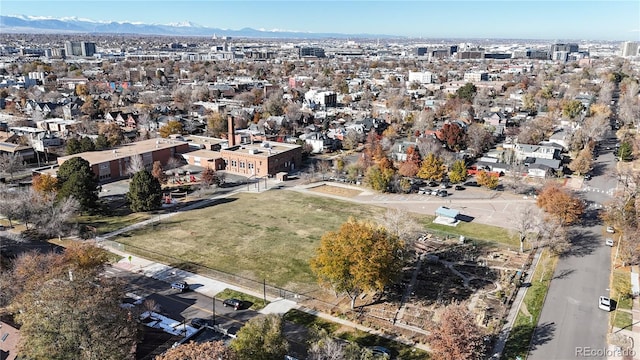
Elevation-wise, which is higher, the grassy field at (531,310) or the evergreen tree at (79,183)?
the evergreen tree at (79,183)

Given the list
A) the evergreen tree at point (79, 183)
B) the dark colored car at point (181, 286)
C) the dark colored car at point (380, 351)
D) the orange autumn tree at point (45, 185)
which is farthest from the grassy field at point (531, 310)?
the orange autumn tree at point (45, 185)

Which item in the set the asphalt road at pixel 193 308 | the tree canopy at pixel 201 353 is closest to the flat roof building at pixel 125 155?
the asphalt road at pixel 193 308

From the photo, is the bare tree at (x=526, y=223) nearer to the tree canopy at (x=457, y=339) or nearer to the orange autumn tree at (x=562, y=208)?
the orange autumn tree at (x=562, y=208)

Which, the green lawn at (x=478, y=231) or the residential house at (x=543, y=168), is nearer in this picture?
the green lawn at (x=478, y=231)

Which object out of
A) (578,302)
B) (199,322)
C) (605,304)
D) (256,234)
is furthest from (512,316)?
(256,234)

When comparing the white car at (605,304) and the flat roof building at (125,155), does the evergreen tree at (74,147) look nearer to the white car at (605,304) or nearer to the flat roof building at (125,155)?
the flat roof building at (125,155)

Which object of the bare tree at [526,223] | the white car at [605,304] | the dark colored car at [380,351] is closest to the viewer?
the dark colored car at [380,351]

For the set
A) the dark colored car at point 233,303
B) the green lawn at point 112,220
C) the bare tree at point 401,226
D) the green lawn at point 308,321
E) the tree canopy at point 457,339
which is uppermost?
the bare tree at point 401,226

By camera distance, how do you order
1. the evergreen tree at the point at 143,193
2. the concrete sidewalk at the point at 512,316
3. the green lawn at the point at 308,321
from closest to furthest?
the concrete sidewalk at the point at 512,316 → the green lawn at the point at 308,321 → the evergreen tree at the point at 143,193
